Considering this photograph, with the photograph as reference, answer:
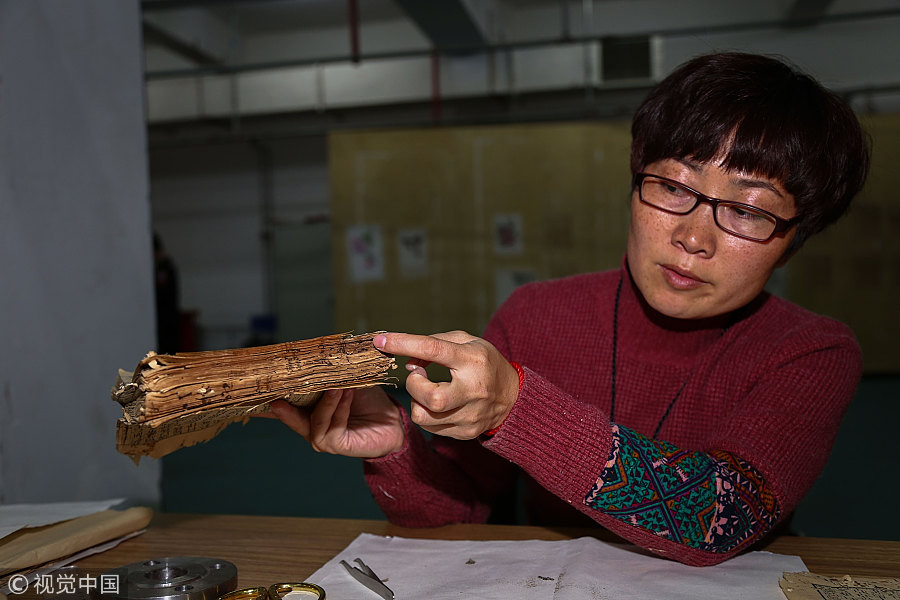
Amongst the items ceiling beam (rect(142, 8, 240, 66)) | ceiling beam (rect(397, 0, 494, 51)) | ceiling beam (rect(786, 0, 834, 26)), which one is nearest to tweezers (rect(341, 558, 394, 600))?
ceiling beam (rect(397, 0, 494, 51))

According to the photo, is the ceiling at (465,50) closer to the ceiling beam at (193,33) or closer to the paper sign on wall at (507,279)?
the ceiling beam at (193,33)

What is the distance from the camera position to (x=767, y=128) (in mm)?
854

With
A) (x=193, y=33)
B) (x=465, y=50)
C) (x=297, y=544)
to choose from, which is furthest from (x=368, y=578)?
(x=193, y=33)

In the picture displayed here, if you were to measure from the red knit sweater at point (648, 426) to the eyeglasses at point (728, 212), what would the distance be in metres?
0.17

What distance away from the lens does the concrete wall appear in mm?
1205

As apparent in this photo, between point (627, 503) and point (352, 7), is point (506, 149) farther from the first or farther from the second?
point (627, 503)

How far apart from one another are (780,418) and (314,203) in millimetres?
7076

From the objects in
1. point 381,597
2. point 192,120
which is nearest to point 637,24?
point 192,120

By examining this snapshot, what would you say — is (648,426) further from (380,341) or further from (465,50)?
(465,50)

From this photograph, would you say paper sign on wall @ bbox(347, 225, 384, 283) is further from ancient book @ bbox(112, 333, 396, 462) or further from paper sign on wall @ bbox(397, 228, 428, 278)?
ancient book @ bbox(112, 333, 396, 462)

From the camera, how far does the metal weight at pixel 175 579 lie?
2.09 ft

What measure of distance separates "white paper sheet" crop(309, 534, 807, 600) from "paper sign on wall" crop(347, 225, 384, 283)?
161 inches

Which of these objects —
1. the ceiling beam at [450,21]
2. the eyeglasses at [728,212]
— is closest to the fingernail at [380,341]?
the eyeglasses at [728,212]

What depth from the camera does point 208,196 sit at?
7828 millimetres
